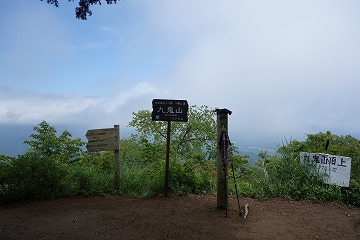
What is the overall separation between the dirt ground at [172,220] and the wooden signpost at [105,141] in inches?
40.9

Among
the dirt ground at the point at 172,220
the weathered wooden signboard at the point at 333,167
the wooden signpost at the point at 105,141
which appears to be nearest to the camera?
the dirt ground at the point at 172,220

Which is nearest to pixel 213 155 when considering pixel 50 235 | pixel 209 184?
pixel 209 184

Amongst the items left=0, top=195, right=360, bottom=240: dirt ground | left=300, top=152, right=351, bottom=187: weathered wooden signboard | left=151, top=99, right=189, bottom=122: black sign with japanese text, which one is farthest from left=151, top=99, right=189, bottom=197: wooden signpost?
left=300, top=152, right=351, bottom=187: weathered wooden signboard

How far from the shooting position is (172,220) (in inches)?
186

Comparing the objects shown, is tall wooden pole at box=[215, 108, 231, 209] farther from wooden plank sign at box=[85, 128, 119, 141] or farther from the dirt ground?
wooden plank sign at box=[85, 128, 119, 141]

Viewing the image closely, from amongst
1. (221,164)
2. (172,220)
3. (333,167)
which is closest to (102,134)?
(172,220)

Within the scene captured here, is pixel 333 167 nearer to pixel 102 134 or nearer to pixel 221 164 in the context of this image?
pixel 221 164

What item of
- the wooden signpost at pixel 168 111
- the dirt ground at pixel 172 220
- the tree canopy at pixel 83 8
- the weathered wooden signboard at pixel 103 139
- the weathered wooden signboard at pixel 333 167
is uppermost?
the tree canopy at pixel 83 8

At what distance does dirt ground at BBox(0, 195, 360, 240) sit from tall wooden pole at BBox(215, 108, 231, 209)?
234 millimetres

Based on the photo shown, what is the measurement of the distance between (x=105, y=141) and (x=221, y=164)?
313cm

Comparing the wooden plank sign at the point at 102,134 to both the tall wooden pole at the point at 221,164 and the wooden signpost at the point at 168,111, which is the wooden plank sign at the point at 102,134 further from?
the tall wooden pole at the point at 221,164

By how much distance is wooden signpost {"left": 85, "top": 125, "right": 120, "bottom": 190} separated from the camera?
6.67 meters

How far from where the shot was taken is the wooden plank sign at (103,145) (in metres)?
6.68

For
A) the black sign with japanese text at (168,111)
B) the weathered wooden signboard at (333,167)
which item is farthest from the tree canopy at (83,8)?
the weathered wooden signboard at (333,167)
